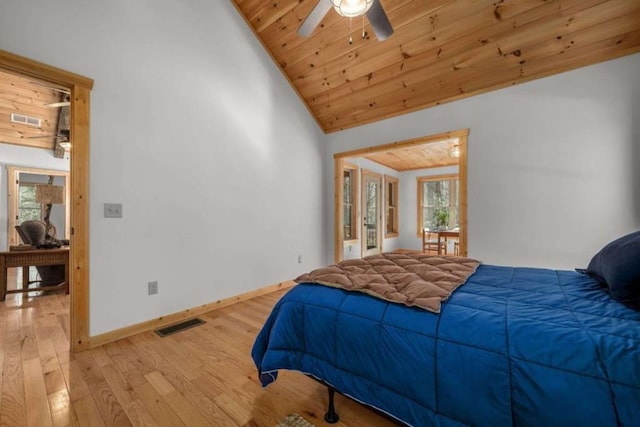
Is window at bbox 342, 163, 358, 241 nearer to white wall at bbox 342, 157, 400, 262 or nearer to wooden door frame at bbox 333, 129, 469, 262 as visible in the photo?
white wall at bbox 342, 157, 400, 262

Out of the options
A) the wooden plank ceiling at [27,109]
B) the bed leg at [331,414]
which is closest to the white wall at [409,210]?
the bed leg at [331,414]

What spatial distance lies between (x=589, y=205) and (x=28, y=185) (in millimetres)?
9635

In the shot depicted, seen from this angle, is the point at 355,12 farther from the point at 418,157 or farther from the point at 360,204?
the point at 418,157

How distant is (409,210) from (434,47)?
16.6ft

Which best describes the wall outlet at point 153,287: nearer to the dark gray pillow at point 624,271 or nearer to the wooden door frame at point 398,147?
the wooden door frame at point 398,147

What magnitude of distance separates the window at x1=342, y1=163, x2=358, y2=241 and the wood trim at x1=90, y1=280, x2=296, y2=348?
2.36 metres

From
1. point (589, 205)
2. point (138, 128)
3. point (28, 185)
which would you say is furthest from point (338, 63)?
point (28, 185)

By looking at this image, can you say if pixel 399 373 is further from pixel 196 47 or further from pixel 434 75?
pixel 196 47

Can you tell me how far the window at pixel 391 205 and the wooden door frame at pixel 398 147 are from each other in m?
2.71

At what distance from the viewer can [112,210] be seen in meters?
2.32

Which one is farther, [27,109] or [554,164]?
[27,109]

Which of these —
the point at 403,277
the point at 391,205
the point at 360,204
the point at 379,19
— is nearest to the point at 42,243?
the point at 403,277

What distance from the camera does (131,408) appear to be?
59.1 inches

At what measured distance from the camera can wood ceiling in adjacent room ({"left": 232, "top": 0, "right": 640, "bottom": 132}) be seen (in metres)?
2.39
